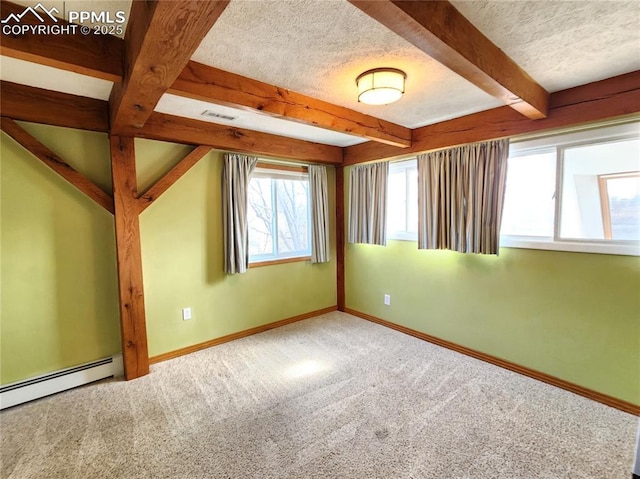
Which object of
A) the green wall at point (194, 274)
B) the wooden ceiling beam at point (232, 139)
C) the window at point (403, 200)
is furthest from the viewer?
the window at point (403, 200)

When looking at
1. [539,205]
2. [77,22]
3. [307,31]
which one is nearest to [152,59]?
[77,22]

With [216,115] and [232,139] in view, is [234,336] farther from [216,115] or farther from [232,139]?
[216,115]

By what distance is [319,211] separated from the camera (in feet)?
13.1

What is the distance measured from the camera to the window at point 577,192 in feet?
6.98

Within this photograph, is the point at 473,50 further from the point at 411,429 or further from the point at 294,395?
the point at 294,395

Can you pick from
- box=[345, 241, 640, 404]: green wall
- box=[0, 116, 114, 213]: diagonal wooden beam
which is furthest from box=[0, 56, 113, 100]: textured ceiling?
box=[345, 241, 640, 404]: green wall

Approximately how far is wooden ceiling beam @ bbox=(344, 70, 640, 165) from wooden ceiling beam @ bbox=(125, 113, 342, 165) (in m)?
0.89

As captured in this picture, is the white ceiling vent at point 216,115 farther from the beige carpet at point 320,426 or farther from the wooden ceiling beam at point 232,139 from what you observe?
the beige carpet at point 320,426

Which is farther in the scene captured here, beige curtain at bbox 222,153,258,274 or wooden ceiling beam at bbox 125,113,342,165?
beige curtain at bbox 222,153,258,274

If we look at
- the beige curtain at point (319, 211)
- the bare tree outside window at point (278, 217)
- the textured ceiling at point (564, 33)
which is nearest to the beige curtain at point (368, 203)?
the beige curtain at point (319, 211)

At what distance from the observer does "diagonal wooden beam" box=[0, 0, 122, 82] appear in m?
1.29

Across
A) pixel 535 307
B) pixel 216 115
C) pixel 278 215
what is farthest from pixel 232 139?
pixel 535 307

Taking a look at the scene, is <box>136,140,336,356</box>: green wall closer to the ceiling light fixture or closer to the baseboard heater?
the baseboard heater

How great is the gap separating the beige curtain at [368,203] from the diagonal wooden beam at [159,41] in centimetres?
254
